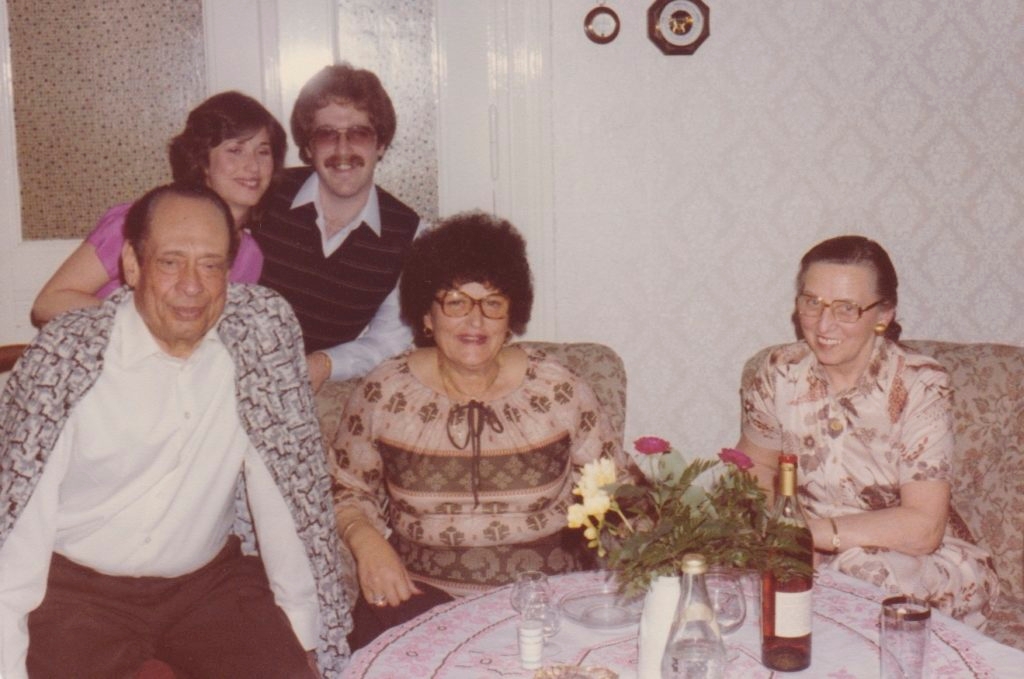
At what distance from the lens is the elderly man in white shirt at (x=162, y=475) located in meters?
2.06

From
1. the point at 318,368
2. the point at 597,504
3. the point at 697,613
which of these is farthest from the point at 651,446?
the point at 318,368

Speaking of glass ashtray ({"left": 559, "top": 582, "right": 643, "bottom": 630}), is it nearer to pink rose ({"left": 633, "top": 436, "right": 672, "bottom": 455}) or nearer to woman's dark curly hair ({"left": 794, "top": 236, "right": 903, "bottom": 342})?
pink rose ({"left": 633, "top": 436, "right": 672, "bottom": 455})

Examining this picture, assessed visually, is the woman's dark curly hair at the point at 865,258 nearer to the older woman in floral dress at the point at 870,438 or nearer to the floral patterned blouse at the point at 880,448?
the older woman in floral dress at the point at 870,438

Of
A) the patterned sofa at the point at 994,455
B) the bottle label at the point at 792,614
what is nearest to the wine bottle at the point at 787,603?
the bottle label at the point at 792,614

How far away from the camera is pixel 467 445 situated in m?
2.44

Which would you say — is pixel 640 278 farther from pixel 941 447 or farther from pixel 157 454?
pixel 157 454

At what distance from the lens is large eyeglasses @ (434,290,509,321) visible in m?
2.46

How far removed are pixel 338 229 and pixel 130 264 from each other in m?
0.90

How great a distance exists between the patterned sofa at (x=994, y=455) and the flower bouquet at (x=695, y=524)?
4.64ft

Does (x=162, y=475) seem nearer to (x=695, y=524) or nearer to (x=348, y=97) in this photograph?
(x=695, y=524)

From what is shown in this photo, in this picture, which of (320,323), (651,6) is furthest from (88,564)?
(651,6)

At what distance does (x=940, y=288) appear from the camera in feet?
11.3

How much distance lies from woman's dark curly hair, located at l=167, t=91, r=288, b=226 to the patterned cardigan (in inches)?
25.7

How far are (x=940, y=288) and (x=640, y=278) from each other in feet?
3.35
